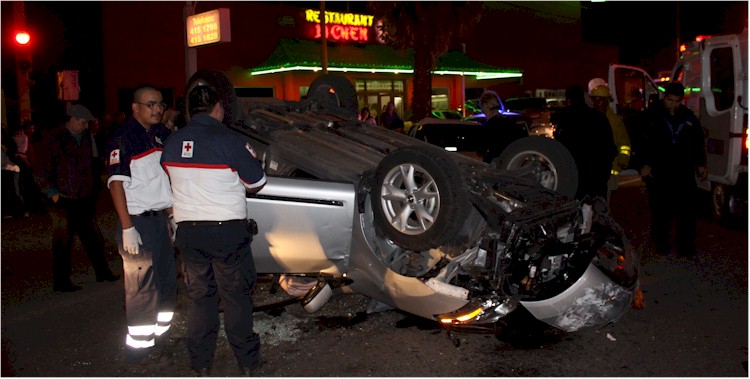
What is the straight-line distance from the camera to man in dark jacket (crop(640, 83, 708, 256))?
675 centimetres

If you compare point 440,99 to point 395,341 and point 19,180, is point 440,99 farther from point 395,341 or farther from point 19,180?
point 395,341

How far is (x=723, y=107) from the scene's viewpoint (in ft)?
29.5

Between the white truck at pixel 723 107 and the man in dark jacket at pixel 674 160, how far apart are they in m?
1.96

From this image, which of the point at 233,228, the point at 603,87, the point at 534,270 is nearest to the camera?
the point at 233,228

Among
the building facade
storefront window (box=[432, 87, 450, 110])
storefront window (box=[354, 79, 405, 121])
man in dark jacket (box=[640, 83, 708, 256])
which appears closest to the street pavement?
man in dark jacket (box=[640, 83, 708, 256])

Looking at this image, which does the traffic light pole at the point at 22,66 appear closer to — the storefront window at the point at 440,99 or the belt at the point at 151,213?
the belt at the point at 151,213

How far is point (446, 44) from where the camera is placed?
20.7 m

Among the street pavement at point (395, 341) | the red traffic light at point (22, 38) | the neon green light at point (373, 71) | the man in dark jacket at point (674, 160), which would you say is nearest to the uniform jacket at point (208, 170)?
the street pavement at point (395, 341)

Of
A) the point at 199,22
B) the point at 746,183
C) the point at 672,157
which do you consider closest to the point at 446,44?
the point at 199,22

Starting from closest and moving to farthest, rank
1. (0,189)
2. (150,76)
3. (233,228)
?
(233,228) → (0,189) → (150,76)

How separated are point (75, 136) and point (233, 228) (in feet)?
9.26

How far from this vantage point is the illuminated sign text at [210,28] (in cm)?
1351

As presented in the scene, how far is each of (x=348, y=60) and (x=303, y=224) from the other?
2186 cm

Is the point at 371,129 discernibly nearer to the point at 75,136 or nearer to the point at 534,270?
the point at 534,270
